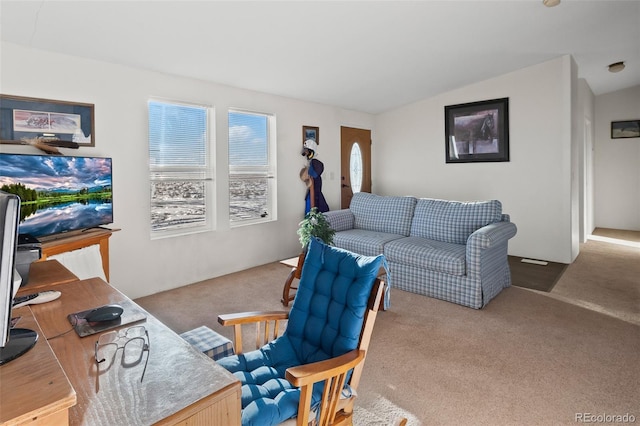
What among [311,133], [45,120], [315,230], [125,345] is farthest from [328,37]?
[125,345]

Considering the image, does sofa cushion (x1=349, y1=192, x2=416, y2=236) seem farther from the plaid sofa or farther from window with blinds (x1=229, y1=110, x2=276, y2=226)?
window with blinds (x1=229, y1=110, x2=276, y2=226)

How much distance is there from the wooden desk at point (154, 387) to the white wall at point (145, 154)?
263 centimetres

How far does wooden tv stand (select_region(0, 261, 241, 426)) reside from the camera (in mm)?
712

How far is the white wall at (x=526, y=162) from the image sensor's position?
468 cm

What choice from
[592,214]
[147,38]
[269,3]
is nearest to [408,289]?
[269,3]

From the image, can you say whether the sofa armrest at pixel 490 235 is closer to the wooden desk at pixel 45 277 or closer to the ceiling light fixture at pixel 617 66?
the wooden desk at pixel 45 277

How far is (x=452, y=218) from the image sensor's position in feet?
12.7

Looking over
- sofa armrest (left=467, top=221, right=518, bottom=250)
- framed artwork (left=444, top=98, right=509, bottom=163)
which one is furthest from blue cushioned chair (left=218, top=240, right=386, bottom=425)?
framed artwork (left=444, top=98, right=509, bottom=163)

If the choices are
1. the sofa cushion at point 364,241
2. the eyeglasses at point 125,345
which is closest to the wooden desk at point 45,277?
the eyeglasses at point 125,345

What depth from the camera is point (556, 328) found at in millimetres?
2865

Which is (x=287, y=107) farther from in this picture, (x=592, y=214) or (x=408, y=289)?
(x=592, y=214)

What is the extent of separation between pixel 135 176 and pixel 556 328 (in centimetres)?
400

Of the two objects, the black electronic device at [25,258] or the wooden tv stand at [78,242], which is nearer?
the black electronic device at [25,258]

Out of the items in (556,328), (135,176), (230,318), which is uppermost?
(135,176)
